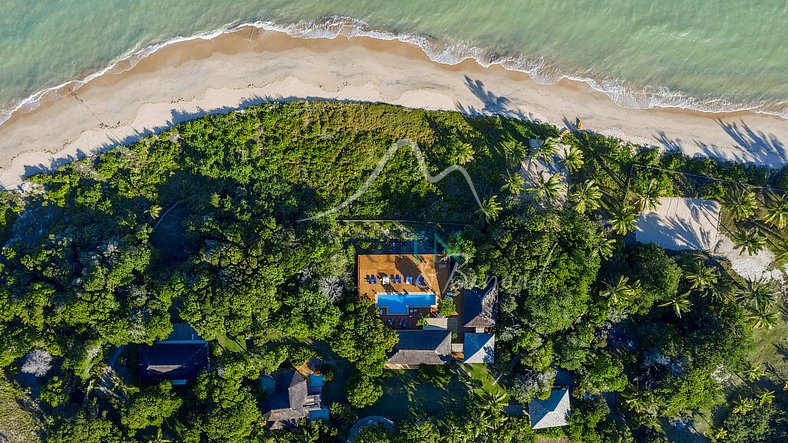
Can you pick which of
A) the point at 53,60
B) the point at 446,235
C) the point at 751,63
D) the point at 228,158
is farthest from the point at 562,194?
the point at 53,60

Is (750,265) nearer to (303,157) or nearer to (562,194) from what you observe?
(562,194)

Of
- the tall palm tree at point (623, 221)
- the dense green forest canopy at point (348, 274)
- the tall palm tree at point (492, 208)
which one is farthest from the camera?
the tall palm tree at point (623, 221)

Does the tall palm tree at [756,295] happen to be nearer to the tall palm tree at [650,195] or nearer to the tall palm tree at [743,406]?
the tall palm tree at [743,406]

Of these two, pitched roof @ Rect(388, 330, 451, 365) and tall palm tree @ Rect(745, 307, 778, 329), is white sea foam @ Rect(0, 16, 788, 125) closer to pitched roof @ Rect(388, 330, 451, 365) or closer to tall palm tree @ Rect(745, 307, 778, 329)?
tall palm tree @ Rect(745, 307, 778, 329)

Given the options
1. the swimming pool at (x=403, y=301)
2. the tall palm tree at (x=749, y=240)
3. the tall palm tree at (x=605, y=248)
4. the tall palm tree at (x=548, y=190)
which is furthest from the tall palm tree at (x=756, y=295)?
the swimming pool at (x=403, y=301)

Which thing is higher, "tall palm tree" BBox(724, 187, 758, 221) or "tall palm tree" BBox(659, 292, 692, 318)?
"tall palm tree" BBox(724, 187, 758, 221)

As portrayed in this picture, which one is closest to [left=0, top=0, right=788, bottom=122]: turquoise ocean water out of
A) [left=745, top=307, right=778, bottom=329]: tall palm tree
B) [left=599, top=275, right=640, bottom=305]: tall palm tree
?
[left=599, top=275, right=640, bottom=305]: tall palm tree
